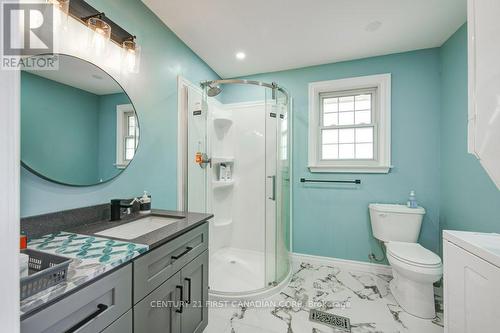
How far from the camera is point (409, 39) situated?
6.85ft

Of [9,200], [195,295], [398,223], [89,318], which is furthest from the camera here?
[398,223]

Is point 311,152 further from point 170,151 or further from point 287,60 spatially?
point 170,151

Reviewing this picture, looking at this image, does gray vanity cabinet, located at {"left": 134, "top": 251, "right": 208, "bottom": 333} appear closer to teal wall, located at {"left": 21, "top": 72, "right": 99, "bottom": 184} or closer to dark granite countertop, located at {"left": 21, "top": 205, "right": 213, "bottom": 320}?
dark granite countertop, located at {"left": 21, "top": 205, "right": 213, "bottom": 320}

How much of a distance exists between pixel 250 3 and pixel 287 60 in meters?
0.97

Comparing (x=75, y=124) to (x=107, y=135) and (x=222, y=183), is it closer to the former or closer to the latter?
(x=107, y=135)

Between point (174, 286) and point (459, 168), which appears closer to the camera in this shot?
point (174, 286)

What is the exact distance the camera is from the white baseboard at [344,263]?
2398 mm

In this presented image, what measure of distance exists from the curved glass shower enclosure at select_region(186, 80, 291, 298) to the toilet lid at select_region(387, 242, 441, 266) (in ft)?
3.48

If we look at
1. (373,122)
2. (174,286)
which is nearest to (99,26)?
(174,286)

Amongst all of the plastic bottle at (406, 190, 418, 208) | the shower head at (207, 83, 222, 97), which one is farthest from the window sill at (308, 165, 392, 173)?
the shower head at (207, 83, 222, 97)

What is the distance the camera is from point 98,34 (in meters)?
1.25

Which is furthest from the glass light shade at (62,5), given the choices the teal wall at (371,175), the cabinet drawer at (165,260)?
the teal wall at (371,175)

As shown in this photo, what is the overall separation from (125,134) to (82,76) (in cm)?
40

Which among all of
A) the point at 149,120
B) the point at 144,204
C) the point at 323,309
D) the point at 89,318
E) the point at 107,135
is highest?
the point at 149,120
